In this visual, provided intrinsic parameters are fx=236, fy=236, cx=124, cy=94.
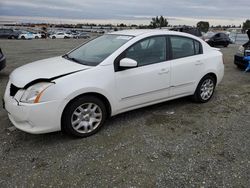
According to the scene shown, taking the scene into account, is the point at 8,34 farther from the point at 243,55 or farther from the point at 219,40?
the point at 243,55

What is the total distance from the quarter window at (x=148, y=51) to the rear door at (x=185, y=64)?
0.22 m

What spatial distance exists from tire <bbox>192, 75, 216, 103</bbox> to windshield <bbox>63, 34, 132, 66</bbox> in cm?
189

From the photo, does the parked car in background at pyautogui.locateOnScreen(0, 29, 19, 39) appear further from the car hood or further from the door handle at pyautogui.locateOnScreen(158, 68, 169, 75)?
the door handle at pyautogui.locateOnScreen(158, 68, 169, 75)

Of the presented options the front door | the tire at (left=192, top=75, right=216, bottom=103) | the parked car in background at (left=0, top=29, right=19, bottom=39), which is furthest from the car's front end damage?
the parked car in background at (left=0, top=29, right=19, bottom=39)

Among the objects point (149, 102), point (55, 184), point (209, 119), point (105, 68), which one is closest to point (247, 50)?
point (209, 119)

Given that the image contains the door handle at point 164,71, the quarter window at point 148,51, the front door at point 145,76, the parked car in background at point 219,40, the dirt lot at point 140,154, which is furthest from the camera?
the parked car in background at point 219,40

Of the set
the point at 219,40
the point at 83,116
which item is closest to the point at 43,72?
the point at 83,116

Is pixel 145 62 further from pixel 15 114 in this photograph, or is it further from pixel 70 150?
pixel 15 114

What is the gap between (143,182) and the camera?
2.59 m

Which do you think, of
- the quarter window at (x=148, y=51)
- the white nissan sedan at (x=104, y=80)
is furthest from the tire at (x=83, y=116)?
the quarter window at (x=148, y=51)

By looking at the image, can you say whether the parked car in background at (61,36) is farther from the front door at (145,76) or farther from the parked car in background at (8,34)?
the front door at (145,76)

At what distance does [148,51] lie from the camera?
4.02 metres

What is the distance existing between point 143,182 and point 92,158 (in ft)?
2.52

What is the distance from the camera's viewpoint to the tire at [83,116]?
3.28m
